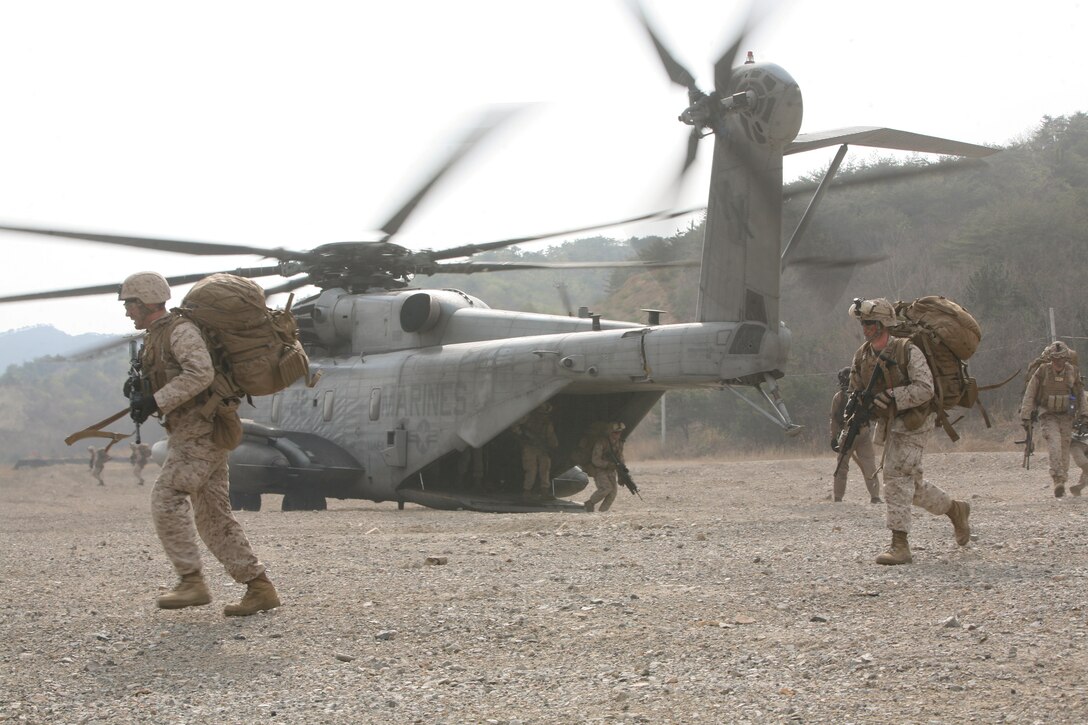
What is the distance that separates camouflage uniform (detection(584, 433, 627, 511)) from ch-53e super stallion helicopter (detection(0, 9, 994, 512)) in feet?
1.26

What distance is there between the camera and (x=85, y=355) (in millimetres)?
15758

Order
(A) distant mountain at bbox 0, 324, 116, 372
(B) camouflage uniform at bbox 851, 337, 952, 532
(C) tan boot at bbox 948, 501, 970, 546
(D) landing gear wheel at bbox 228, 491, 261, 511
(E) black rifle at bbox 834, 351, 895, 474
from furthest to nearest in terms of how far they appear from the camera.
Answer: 1. (A) distant mountain at bbox 0, 324, 116, 372
2. (D) landing gear wheel at bbox 228, 491, 261, 511
3. (C) tan boot at bbox 948, 501, 970, 546
4. (E) black rifle at bbox 834, 351, 895, 474
5. (B) camouflage uniform at bbox 851, 337, 952, 532

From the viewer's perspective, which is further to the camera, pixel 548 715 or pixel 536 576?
pixel 536 576

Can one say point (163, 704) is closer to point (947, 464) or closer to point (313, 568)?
point (313, 568)

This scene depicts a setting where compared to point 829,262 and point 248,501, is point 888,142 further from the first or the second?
point 248,501

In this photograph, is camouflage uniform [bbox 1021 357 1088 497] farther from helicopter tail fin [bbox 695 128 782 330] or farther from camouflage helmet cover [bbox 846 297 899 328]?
camouflage helmet cover [bbox 846 297 899 328]

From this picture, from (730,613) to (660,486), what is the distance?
15050 millimetres

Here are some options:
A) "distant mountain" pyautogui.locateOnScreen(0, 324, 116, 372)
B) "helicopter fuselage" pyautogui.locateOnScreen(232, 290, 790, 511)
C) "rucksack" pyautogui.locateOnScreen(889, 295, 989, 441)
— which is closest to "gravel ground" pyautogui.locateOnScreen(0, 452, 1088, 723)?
"rucksack" pyautogui.locateOnScreen(889, 295, 989, 441)

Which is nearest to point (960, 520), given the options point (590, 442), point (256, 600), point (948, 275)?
point (256, 600)

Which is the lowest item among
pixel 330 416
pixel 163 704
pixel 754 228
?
pixel 163 704

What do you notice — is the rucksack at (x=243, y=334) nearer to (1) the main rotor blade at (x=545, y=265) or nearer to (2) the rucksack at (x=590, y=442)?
(1) the main rotor blade at (x=545, y=265)

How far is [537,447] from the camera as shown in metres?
14.0

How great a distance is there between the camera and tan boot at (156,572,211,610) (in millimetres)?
5555

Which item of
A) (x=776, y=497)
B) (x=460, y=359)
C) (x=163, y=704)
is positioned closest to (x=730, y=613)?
(x=163, y=704)
